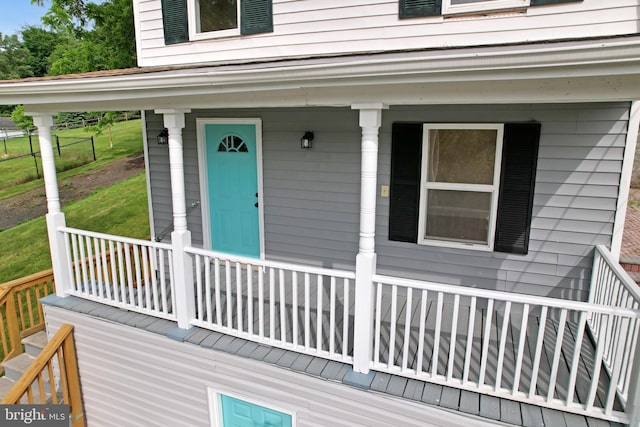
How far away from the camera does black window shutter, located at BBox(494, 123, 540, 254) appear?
3.87 meters

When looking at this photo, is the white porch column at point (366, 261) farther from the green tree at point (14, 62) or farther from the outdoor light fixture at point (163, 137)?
the green tree at point (14, 62)

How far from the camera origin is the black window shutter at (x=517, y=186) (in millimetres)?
3865

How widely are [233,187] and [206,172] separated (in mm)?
434

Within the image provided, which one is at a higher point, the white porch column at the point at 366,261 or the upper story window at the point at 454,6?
the upper story window at the point at 454,6

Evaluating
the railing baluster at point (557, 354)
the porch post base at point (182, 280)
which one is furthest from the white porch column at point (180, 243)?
the railing baluster at point (557, 354)

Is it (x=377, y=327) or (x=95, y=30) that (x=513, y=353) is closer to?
(x=377, y=327)

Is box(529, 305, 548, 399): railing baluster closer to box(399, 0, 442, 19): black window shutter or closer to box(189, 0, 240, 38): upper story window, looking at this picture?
box(399, 0, 442, 19): black window shutter

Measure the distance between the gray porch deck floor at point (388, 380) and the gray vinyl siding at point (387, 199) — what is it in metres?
0.87

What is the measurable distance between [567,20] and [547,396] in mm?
3140

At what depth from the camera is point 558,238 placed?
13.1 feet

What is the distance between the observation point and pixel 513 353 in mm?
3512

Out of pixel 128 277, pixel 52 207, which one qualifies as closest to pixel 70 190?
pixel 52 207

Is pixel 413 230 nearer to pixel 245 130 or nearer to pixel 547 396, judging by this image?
pixel 547 396

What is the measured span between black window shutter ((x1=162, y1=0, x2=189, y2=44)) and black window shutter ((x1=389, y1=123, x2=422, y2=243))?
2905mm
